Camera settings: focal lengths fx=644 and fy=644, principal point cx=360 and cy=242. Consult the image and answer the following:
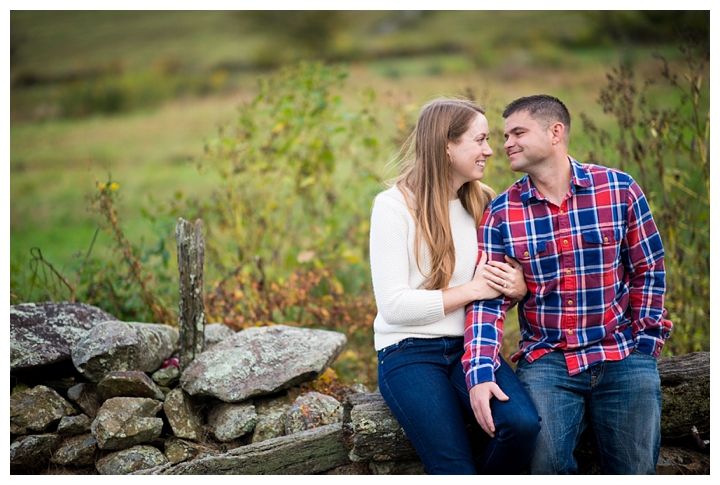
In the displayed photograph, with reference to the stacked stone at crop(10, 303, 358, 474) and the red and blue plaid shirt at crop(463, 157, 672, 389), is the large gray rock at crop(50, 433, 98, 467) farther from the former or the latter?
the red and blue plaid shirt at crop(463, 157, 672, 389)

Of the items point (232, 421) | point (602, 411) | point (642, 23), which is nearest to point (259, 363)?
point (232, 421)

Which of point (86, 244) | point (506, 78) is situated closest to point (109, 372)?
point (86, 244)

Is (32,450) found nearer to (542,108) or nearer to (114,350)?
(114,350)

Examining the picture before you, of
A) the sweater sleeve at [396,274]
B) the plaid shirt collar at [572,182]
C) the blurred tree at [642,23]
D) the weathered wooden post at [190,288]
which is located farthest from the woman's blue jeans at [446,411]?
the blurred tree at [642,23]

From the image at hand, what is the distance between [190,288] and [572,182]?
174cm

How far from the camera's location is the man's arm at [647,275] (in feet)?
7.55

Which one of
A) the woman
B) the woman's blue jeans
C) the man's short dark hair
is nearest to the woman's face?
the woman

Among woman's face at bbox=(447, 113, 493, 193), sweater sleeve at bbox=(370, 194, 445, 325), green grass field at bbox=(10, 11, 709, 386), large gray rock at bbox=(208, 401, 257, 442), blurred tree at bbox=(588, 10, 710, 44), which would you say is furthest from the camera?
green grass field at bbox=(10, 11, 709, 386)

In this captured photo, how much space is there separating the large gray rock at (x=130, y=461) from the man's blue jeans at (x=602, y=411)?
5.20 ft

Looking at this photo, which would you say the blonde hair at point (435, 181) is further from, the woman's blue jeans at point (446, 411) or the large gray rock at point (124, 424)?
the large gray rock at point (124, 424)

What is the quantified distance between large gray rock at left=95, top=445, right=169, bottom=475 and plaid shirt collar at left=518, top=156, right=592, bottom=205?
6.15 ft

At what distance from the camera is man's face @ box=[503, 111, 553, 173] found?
7.70ft

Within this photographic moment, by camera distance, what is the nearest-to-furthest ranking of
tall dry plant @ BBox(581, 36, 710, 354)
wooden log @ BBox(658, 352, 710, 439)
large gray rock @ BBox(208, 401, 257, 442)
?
wooden log @ BBox(658, 352, 710, 439)
large gray rock @ BBox(208, 401, 257, 442)
tall dry plant @ BBox(581, 36, 710, 354)

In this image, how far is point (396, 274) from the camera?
2.29 metres
